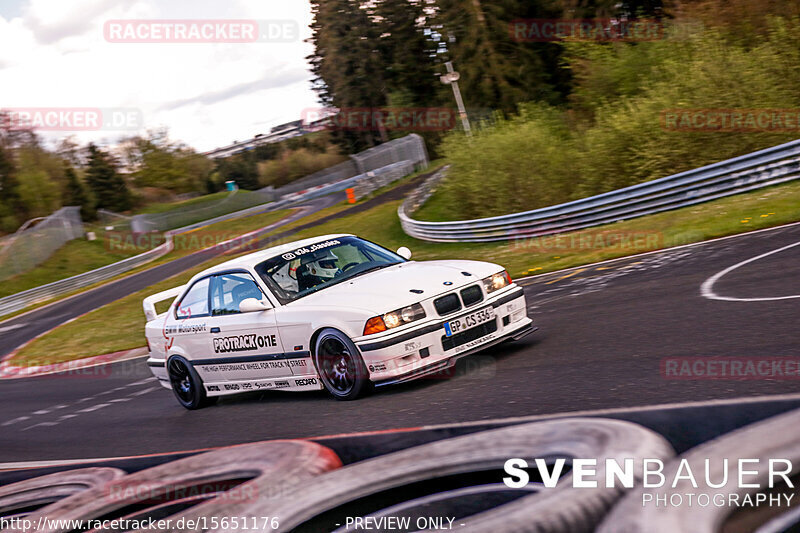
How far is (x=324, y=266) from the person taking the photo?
7.95 metres

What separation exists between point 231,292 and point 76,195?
74639mm

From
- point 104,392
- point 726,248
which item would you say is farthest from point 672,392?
point 104,392

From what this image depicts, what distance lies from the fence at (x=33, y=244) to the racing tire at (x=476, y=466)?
42.2m

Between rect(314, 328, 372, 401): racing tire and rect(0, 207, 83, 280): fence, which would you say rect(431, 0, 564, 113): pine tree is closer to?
rect(0, 207, 83, 280): fence

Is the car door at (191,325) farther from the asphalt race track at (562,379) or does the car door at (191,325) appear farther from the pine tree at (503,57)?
the pine tree at (503,57)

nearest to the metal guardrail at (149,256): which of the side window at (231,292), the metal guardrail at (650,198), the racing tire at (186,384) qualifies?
the metal guardrail at (650,198)

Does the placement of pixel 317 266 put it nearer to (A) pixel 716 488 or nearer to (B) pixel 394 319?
(B) pixel 394 319

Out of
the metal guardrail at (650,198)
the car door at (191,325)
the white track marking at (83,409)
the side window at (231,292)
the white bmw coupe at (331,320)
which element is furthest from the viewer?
the metal guardrail at (650,198)

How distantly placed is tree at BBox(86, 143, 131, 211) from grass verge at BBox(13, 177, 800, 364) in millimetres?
57170

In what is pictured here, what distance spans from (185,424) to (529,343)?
3545 millimetres

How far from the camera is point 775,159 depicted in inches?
601

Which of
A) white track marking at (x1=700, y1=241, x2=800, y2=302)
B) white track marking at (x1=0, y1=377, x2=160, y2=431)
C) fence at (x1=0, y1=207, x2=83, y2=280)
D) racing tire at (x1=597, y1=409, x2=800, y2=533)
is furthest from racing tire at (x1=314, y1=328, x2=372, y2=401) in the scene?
fence at (x1=0, y1=207, x2=83, y2=280)

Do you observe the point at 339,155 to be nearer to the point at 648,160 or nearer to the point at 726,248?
the point at 648,160

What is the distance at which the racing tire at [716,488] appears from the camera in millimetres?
2504
